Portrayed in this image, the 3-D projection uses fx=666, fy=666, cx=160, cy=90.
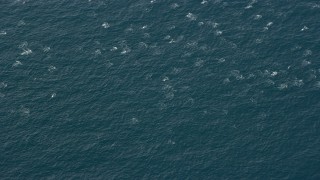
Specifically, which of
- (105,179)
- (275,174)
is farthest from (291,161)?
(105,179)

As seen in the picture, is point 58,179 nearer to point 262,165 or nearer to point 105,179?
point 105,179

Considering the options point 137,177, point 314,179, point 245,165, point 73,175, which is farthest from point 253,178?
point 73,175

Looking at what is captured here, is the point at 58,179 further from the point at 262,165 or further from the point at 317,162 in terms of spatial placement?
the point at 317,162

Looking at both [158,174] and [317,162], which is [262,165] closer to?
[317,162]

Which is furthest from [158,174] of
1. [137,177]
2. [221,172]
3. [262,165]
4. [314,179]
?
[314,179]

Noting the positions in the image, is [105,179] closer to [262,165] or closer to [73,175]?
[73,175]
